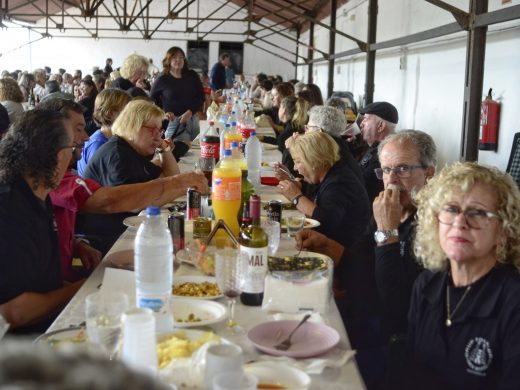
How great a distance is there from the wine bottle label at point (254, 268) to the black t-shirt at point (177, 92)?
5.40 m

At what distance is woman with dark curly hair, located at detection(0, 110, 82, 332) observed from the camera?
6.55ft

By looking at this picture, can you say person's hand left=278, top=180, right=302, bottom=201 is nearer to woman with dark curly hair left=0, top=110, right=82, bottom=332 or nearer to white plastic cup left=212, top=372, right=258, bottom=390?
woman with dark curly hair left=0, top=110, right=82, bottom=332

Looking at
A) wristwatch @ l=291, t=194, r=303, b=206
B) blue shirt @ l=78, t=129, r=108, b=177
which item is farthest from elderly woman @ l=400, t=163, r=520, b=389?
blue shirt @ l=78, t=129, r=108, b=177

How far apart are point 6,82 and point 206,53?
14453 millimetres

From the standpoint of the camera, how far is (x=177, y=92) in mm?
6969

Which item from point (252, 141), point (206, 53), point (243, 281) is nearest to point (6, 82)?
point (252, 141)

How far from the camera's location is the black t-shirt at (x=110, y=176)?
325 cm

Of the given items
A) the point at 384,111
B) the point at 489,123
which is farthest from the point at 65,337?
the point at 489,123

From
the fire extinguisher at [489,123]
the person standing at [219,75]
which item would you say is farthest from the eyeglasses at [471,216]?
the person standing at [219,75]

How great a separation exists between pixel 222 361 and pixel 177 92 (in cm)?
605

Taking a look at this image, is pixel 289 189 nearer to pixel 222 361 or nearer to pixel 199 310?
pixel 199 310

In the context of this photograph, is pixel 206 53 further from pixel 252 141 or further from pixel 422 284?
pixel 422 284

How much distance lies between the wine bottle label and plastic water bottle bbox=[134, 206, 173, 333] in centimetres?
23

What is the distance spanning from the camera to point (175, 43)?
2061 centimetres
